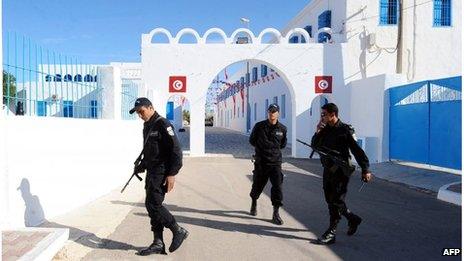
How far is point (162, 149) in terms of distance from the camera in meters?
5.35

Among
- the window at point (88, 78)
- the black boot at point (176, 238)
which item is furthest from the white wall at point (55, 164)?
the black boot at point (176, 238)

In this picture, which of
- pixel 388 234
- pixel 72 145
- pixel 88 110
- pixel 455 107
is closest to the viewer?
pixel 388 234

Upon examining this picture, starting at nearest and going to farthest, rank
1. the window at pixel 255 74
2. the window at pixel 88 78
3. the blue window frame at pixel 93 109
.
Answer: the window at pixel 88 78 < the blue window frame at pixel 93 109 < the window at pixel 255 74

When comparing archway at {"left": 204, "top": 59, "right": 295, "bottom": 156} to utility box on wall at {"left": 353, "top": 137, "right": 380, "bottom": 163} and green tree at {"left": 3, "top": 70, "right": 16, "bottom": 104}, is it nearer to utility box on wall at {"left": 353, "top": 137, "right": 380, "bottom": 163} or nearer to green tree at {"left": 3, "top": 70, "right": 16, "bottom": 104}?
utility box on wall at {"left": 353, "top": 137, "right": 380, "bottom": 163}

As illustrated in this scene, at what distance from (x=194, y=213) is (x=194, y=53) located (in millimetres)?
11139

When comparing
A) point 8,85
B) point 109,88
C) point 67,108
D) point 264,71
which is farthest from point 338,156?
point 264,71

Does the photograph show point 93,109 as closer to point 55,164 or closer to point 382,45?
point 55,164

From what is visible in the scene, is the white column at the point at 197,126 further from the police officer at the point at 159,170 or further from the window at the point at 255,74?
the window at the point at 255,74

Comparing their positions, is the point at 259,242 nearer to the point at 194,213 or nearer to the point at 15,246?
the point at 194,213

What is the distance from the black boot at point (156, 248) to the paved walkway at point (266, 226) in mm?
116

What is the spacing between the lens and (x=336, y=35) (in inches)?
721

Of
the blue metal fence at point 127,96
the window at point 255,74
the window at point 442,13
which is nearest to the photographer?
the blue metal fence at point 127,96

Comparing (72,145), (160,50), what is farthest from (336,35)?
(72,145)

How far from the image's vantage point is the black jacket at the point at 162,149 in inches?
207
